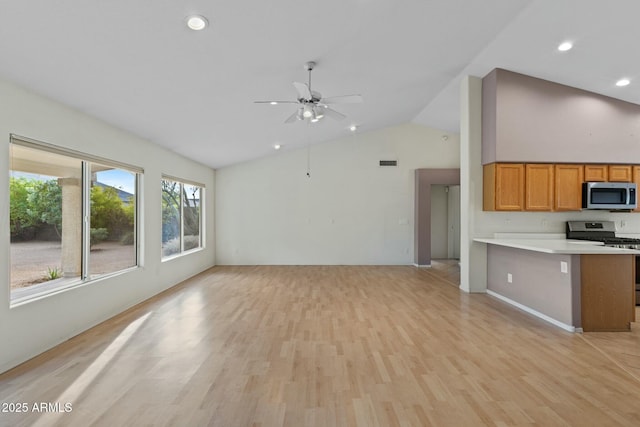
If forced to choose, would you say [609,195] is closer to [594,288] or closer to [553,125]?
[553,125]

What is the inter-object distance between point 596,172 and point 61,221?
23.3 ft

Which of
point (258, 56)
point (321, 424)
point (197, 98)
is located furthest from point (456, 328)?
point (197, 98)

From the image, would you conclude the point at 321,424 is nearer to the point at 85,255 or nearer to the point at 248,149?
the point at 85,255

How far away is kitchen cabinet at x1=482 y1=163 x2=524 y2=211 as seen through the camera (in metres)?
4.77

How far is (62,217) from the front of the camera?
345 centimetres

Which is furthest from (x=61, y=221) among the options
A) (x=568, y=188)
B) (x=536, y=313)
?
(x=568, y=188)

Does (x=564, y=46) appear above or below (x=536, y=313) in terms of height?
above

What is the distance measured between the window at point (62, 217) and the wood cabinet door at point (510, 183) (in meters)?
5.33

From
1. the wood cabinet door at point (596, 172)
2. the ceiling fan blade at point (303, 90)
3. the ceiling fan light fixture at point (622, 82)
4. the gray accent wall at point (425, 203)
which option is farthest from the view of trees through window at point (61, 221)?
the ceiling fan light fixture at point (622, 82)

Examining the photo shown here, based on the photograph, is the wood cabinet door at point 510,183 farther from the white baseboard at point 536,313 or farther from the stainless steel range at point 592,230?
the white baseboard at point 536,313

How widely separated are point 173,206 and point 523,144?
6095 millimetres

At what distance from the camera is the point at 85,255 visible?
366 centimetres

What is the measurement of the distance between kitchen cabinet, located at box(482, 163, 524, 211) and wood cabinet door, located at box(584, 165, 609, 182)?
1.01 meters

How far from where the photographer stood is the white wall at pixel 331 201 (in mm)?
8031
